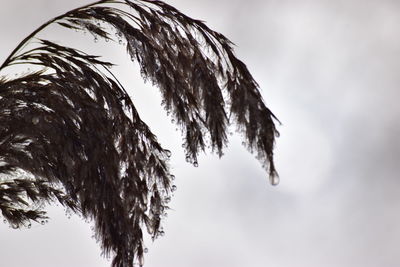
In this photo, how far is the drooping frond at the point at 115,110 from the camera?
357 cm

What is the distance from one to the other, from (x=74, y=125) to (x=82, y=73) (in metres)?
0.34

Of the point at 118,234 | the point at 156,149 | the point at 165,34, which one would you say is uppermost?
the point at 165,34

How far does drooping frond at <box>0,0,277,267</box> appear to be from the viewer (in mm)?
3566

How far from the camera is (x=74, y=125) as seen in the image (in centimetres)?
371

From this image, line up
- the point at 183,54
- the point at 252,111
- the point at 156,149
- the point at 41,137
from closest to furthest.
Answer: the point at 252,111 → the point at 183,54 → the point at 41,137 → the point at 156,149

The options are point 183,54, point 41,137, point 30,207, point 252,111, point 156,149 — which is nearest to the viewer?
point 252,111

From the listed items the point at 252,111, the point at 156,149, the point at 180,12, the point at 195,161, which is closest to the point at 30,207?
the point at 156,149

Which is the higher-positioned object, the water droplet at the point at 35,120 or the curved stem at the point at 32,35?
the curved stem at the point at 32,35

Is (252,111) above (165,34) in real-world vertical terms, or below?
below

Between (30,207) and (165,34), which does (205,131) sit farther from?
(30,207)

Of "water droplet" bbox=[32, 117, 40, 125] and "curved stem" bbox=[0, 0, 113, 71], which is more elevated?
"curved stem" bbox=[0, 0, 113, 71]

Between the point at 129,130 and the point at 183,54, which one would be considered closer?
the point at 183,54

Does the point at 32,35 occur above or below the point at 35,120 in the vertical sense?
above

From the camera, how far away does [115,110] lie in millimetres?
3801
